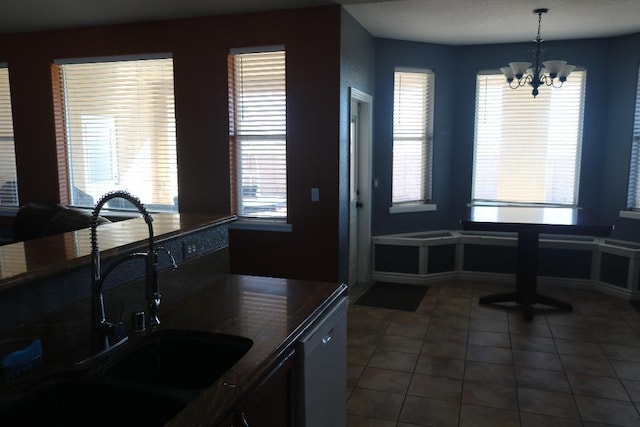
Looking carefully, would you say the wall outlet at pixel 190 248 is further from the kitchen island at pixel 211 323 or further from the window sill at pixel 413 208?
the window sill at pixel 413 208

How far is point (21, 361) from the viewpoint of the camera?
4.55 ft

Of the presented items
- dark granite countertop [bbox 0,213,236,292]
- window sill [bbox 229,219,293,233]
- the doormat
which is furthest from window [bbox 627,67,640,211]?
dark granite countertop [bbox 0,213,236,292]

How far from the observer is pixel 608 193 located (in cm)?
541

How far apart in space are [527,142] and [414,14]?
7.11ft

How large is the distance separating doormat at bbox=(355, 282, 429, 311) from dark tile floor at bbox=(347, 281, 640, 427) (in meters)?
0.12

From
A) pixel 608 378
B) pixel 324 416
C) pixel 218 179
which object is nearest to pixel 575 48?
pixel 608 378

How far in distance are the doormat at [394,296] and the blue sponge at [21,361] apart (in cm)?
364

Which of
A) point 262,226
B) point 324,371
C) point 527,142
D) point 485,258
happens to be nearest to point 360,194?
point 262,226

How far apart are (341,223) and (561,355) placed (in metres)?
2.00

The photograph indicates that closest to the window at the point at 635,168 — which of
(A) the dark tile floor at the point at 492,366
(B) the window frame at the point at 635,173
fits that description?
(B) the window frame at the point at 635,173

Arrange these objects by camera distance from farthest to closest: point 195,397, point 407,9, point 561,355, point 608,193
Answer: point 608,193
point 407,9
point 561,355
point 195,397

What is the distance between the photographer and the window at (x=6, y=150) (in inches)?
216

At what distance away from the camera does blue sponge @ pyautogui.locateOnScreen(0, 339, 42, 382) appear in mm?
1354

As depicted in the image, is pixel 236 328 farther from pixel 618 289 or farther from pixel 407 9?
pixel 618 289
